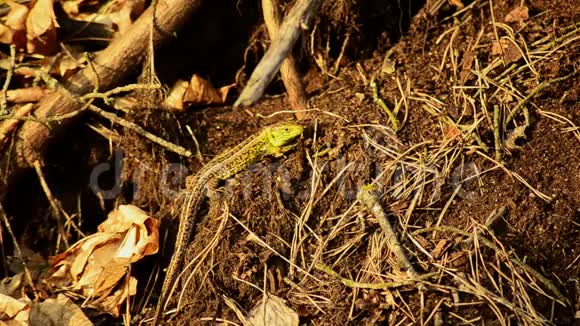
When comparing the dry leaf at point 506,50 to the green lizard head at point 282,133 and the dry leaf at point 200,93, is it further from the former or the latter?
the dry leaf at point 200,93

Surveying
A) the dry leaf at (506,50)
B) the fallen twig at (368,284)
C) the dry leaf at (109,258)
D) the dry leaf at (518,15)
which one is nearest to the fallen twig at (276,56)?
the fallen twig at (368,284)

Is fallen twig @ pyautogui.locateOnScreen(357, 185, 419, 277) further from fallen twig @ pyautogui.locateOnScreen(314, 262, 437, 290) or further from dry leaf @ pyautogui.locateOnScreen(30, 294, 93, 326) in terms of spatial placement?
dry leaf @ pyautogui.locateOnScreen(30, 294, 93, 326)

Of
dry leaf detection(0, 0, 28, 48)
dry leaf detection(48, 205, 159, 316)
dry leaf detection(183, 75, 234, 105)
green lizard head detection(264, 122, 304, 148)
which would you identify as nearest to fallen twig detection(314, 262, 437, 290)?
green lizard head detection(264, 122, 304, 148)

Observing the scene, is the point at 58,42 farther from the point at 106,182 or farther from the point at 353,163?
the point at 353,163

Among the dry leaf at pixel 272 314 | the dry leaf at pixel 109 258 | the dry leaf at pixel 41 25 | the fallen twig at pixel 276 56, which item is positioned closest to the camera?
the fallen twig at pixel 276 56

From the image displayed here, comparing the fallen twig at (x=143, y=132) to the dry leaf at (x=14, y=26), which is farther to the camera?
the dry leaf at (x=14, y=26)

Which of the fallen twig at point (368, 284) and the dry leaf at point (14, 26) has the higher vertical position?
the dry leaf at point (14, 26)
